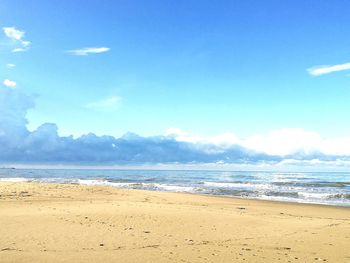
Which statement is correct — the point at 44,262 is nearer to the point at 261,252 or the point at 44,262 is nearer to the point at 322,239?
the point at 261,252

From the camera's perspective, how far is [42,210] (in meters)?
17.2

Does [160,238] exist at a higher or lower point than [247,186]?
higher

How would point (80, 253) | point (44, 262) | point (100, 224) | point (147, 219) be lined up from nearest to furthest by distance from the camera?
point (44, 262), point (80, 253), point (100, 224), point (147, 219)

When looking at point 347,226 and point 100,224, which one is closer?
point 100,224

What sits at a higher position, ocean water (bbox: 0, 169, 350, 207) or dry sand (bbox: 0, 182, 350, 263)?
dry sand (bbox: 0, 182, 350, 263)

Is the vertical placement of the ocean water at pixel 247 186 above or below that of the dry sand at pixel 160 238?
below

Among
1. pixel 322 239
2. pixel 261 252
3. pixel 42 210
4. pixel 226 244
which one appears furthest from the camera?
pixel 42 210

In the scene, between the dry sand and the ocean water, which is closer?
the dry sand

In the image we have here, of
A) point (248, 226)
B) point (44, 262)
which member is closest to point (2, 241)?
point (44, 262)

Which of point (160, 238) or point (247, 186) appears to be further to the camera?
point (247, 186)

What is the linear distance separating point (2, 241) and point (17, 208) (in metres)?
8.05

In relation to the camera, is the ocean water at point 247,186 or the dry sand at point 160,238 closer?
the dry sand at point 160,238

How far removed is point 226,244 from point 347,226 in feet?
24.6

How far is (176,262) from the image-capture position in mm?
8797
